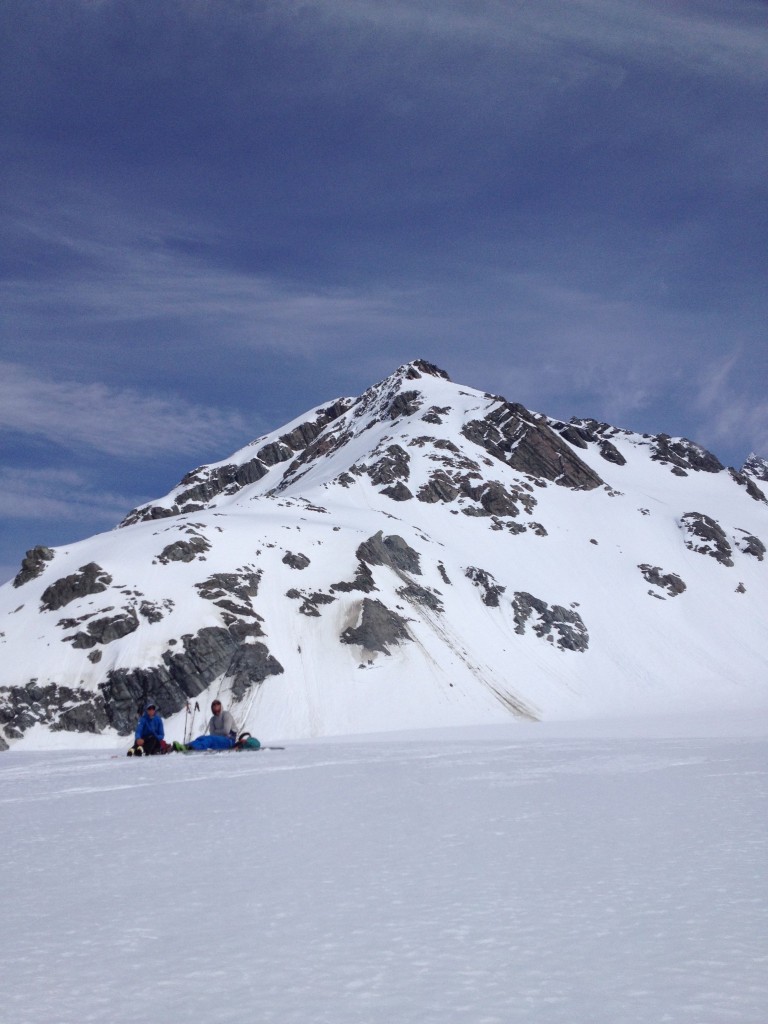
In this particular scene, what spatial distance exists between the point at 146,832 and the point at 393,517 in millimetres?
89163

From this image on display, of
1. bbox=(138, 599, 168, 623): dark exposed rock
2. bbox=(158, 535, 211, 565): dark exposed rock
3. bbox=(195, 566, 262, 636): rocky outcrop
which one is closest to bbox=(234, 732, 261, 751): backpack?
bbox=(195, 566, 262, 636): rocky outcrop

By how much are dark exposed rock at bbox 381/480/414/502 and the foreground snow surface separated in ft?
322

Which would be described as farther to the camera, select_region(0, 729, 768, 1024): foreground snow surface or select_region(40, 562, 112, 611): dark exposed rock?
select_region(40, 562, 112, 611): dark exposed rock

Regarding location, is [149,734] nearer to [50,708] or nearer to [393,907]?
[393,907]

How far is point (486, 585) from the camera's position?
91500 millimetres

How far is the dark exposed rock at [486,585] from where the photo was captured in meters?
89.6

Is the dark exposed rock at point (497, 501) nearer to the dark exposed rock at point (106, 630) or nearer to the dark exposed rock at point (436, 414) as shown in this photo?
the dark exposed rock at point (436, 414)

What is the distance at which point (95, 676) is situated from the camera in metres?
62.1

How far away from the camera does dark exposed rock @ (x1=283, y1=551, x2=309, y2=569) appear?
263 ft

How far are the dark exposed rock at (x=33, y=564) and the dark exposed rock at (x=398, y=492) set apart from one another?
48026 millimetres

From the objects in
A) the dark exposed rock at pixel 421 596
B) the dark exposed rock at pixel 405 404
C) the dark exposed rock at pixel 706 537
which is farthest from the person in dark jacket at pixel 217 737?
the dark exposed rock at pixel 405 404

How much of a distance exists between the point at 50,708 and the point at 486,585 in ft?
156

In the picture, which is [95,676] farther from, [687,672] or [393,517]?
[687,672]

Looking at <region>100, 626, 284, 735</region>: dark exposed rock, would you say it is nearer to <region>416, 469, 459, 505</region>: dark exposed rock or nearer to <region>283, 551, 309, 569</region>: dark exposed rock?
<region>283, 551, 309, 569</region>: dark exposed rock
